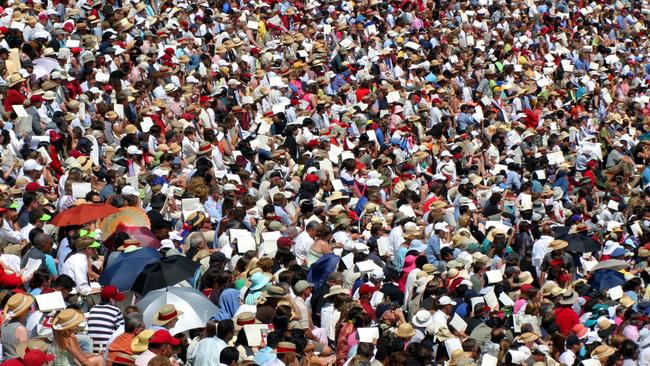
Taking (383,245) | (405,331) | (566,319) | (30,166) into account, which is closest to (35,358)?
(405,331)

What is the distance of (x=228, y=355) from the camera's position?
9.98m

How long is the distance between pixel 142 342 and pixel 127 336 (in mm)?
330

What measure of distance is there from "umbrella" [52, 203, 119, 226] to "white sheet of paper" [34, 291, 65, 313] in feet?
9.55

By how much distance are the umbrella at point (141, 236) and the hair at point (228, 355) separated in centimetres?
343

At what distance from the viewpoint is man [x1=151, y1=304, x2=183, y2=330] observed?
422 inches

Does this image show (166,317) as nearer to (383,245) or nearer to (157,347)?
(157,347)

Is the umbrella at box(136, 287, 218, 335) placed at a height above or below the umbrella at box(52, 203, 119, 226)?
above

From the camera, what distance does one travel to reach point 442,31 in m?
27.8

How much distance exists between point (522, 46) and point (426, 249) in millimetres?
14011

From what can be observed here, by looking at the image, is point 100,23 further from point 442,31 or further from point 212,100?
point 442,31

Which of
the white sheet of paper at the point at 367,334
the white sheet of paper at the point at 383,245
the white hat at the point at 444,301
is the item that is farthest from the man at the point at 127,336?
the white sheet of paper at the point at 383,245

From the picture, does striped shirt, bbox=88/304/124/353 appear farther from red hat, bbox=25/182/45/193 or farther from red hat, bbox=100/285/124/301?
red hat, bbox=25/182/45/193

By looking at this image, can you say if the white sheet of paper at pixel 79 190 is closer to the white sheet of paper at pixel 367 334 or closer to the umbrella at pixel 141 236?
the umbrella at pixel 141 236

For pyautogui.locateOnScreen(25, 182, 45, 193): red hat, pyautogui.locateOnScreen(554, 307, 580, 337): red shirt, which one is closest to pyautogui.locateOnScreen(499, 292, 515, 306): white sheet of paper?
pyautogui.locateOnScreen(554, 307, 580, 337): red shirt
